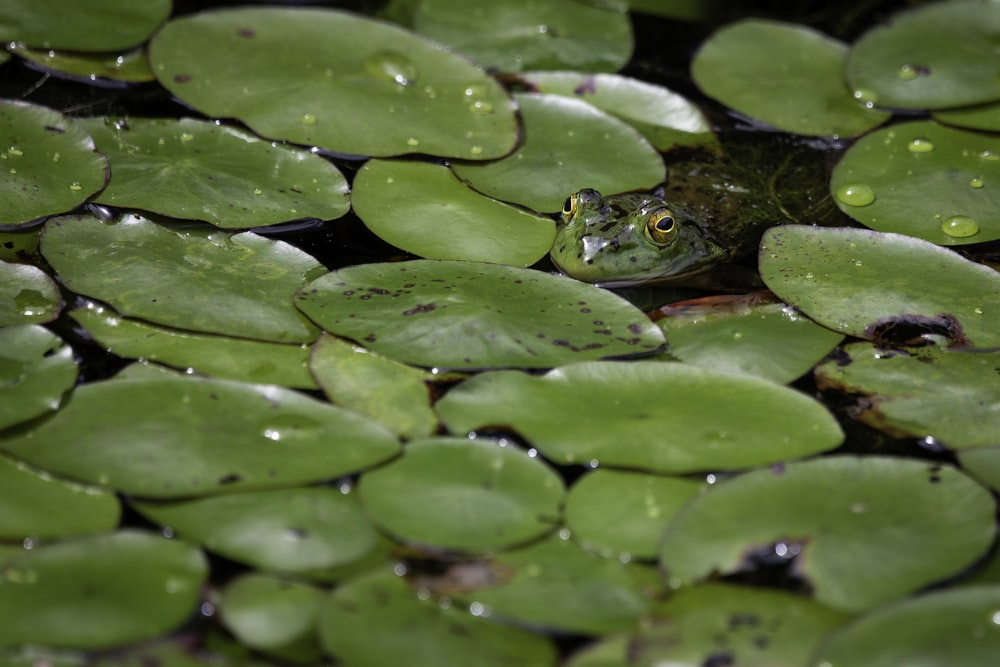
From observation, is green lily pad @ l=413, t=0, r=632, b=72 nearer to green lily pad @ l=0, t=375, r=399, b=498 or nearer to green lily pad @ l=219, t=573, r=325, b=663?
green lily pad @ l=0, t=375, r=399, b=498

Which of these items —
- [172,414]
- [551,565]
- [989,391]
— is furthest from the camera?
[989,391]

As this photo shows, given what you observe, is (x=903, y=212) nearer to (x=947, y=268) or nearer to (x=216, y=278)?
(x=947, y=268)

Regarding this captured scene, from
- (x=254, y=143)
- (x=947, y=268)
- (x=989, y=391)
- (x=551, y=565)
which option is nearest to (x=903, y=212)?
(x=947, y=268)

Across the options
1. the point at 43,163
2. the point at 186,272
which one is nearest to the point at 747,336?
the point at 186,272

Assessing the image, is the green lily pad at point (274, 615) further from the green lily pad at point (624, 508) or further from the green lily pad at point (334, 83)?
the green lily pad at point (334, 83)

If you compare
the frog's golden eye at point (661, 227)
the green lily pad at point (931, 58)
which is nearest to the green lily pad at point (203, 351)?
the frog's golden eye at point (661, 227)

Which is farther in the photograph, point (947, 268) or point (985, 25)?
point (985, 25)
